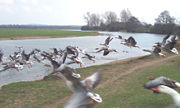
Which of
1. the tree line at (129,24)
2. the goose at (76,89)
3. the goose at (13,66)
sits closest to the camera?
the goose at (76,89)

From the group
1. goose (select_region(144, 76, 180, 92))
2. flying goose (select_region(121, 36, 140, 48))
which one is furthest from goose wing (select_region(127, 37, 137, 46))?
goose (select_region(144, 76, 180, 92))

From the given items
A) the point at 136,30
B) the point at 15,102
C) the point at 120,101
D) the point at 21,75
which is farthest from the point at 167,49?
the point at 136,30

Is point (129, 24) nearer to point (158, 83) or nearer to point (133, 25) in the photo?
point (133, 25)

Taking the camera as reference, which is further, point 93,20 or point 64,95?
point 93,20

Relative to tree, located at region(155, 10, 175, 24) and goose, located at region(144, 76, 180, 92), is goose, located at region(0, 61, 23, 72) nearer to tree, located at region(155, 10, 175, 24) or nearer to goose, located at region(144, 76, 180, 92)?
goose, located at region(144, 76, 180, 92)

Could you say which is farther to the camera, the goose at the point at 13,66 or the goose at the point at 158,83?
the goose at the point at 13,66

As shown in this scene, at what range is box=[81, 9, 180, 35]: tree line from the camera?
7501 centimetres

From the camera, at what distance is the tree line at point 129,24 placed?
246 ft

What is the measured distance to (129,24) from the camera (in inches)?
3666

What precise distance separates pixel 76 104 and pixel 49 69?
13.2 m

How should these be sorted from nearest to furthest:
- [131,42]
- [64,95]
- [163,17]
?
[64,95], [131,42], [163,17]

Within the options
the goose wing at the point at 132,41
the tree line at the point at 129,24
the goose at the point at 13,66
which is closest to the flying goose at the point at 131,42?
the goose wing at the point at 132,41

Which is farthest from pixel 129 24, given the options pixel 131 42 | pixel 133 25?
pixel 131 42

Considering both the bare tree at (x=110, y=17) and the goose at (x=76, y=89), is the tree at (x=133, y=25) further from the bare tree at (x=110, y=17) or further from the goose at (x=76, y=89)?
the goose at (x=76, y=89)
